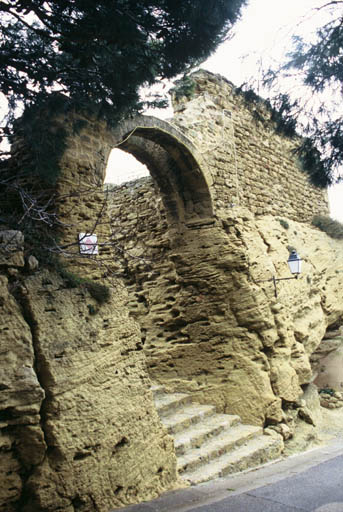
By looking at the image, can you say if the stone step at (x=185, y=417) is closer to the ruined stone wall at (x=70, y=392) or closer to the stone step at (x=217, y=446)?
the stone step at (x=217, y=446)

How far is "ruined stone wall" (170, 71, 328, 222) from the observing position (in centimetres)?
799

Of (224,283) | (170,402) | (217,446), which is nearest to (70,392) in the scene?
(217,446)

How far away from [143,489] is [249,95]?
419 cm

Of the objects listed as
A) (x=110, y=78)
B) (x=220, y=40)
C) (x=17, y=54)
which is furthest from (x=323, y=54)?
(x=17, y=54)

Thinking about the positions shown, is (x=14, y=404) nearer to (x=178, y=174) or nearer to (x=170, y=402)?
(x=170, y=402)

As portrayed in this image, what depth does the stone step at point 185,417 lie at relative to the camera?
5.96 m

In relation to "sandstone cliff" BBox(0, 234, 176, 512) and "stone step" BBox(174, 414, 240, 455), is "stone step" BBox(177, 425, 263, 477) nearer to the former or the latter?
"stone step" BBox(174, 414, 240, 455)

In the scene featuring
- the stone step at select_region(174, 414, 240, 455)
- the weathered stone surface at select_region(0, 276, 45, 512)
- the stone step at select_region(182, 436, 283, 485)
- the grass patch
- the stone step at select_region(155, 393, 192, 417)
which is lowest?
the stone step at select_region(182, 436, 283, 485)

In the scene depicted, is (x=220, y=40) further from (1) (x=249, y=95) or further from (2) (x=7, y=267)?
(2) (x=7, y=267)

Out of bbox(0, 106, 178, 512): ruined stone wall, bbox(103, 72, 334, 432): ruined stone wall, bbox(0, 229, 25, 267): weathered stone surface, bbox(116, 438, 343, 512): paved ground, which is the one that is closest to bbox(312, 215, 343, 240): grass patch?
bbox(103, 72, 334, 432): ruined stone wall

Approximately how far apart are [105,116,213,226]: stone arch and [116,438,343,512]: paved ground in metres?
3.97

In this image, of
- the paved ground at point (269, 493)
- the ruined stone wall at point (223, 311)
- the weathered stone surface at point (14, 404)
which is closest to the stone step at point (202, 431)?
the ruined stone wall at point (223, 311)

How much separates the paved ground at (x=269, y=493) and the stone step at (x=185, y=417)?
1.02 meters

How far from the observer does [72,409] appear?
156 inches
